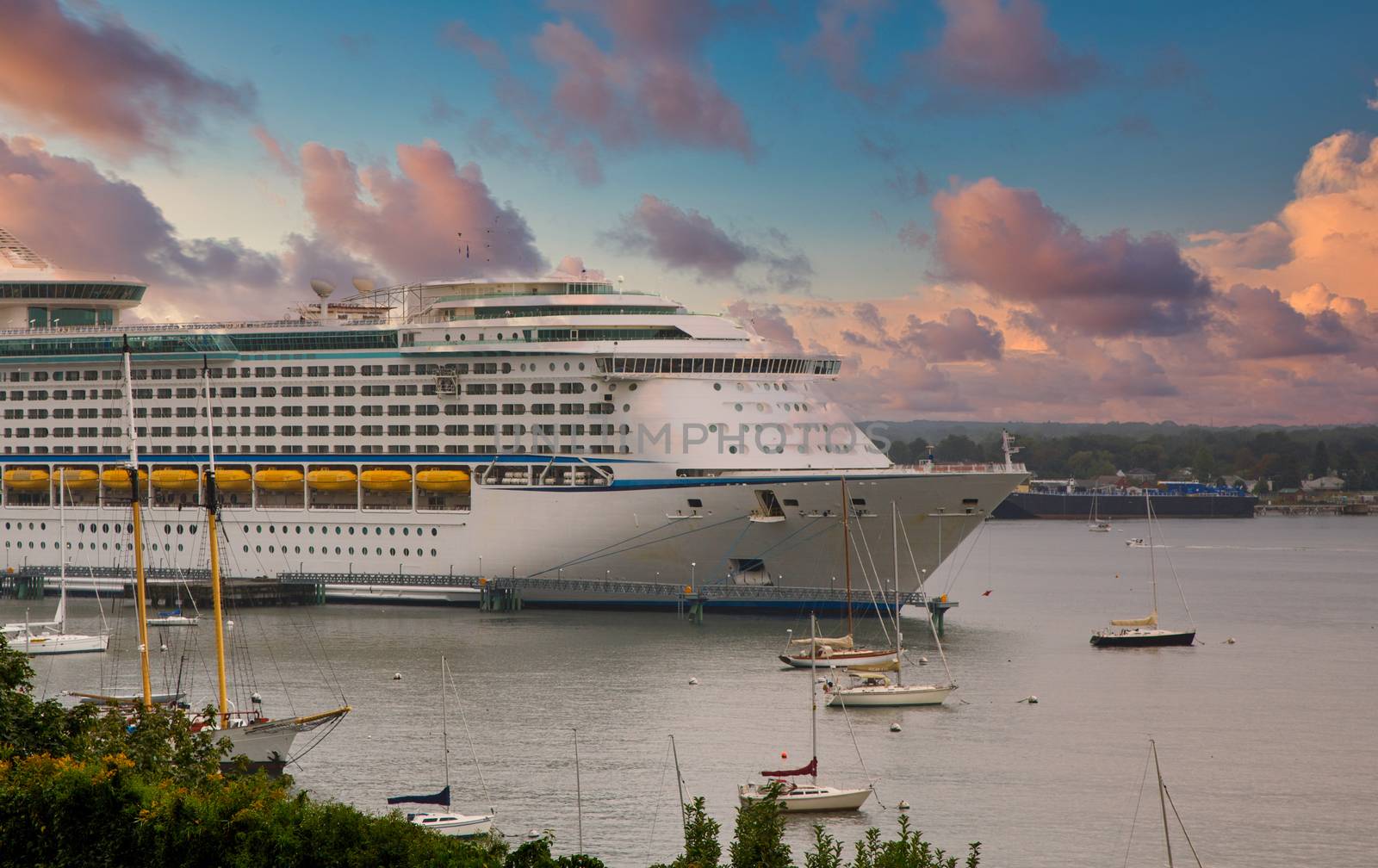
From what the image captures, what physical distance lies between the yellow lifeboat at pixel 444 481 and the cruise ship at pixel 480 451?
0.23 feet

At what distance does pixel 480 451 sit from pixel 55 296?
76.8ft

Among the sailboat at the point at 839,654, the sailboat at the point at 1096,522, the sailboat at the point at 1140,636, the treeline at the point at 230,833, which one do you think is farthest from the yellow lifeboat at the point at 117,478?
the sailboat at the point at 1096,522

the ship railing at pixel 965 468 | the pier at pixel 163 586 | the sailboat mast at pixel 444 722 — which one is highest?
the ship railing at pixel 965 468

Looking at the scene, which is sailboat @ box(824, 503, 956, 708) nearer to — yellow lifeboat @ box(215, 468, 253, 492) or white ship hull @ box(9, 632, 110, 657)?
white ship hull @ box(9, 632, 110, 657)

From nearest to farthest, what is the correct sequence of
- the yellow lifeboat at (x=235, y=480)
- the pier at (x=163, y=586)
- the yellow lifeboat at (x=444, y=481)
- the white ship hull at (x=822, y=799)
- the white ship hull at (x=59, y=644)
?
the white ship hull at (x=822, y=799)
the white ship hull at (x=59, y=644)
the yellow lifeboat at (x=444, y=481)
the pier at (x=163, y=586)
the yellow lifeboat at (x=235, y=480)

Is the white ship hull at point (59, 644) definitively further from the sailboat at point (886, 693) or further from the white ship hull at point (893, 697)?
Result: the white ship hull at point (893, 697)

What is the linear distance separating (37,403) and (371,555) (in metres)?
17.6

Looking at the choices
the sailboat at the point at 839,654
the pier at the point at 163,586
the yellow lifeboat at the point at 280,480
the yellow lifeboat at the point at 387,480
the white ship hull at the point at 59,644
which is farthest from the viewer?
the yellow lifeboat at the point at 280,480

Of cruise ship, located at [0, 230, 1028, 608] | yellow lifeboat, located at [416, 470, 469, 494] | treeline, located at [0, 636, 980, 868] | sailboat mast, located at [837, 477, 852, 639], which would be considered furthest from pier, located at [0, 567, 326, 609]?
treeline, located at [0, 636, 980, 868]

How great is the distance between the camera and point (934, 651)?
51.8m

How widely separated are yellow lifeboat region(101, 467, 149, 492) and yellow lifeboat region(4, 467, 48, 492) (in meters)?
3.05

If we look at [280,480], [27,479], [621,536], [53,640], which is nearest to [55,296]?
[27,479]

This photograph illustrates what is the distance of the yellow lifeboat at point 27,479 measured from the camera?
67.2m

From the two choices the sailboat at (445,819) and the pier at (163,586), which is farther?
the pier at (163,586)
